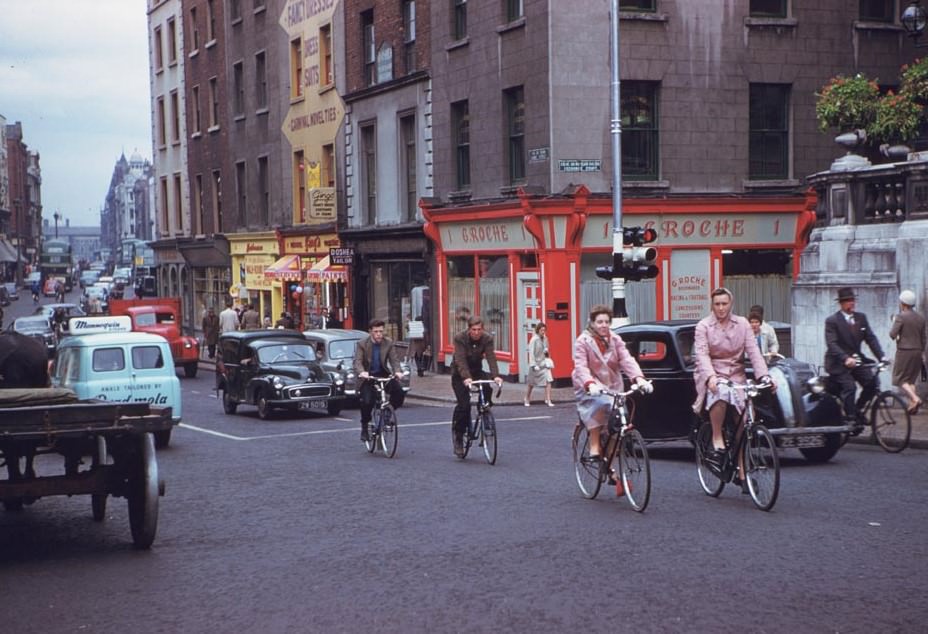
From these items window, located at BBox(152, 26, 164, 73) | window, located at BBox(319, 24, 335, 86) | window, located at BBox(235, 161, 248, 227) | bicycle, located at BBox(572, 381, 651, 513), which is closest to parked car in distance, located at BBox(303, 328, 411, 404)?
bicycle, located at BBox(572, 381, 651, 513)

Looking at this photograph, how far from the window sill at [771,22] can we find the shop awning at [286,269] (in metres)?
19.5

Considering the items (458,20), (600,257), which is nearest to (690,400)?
(600,257)

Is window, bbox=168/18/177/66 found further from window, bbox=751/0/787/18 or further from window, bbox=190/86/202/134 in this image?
window, bbox=751/0/787/18

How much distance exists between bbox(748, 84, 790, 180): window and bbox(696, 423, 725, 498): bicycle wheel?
691 inches

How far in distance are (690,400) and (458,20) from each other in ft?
61.0

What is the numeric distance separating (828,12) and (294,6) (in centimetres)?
2020

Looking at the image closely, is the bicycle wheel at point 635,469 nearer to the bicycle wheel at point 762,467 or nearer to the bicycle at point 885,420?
the bicycle wheel at point 762,467

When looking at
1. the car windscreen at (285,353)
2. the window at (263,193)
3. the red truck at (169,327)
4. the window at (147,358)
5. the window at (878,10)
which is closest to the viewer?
the window at (147,358)

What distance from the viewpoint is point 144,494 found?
31.1 ft

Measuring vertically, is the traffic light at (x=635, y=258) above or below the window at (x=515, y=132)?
below

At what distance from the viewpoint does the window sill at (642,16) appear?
26609 mm

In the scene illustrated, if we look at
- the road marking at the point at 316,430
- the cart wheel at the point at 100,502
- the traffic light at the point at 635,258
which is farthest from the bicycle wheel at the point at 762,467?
the traffic light at the point at 635,258

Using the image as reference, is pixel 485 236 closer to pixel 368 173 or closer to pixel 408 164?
pixel 408 164

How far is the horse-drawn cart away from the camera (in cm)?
900
